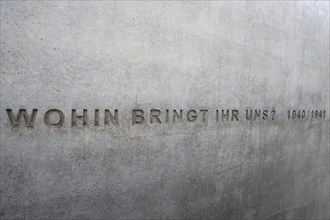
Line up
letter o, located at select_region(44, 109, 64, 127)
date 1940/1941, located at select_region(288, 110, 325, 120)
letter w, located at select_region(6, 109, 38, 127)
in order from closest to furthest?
letter w, located at select_region(6, 109, 38, 127) < letter o, located at select_region(44, 109, 64, 127) < date 1940/1941, located at select_region(288, 110, 325, 120)

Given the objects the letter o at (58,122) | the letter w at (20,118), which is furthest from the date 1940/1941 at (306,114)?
the letter w at (20,118)

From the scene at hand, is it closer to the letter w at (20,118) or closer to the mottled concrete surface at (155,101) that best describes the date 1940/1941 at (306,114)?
the mottled concrete surface at (155,101)

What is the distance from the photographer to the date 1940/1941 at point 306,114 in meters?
4.13

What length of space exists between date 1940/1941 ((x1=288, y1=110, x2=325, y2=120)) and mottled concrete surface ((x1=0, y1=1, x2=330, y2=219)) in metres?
0.09

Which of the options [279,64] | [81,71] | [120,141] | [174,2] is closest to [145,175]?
[120,141]

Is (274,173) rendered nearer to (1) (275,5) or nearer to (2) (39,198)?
(1) (275,5)

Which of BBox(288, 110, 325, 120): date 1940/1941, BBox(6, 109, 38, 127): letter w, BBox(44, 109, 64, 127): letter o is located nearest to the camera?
BBox(6, 109, 38, 127): letter w

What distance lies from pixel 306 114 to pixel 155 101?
2672 millimetres

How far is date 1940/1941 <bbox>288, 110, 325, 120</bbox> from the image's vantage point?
4129mm

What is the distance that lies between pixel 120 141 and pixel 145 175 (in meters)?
0.42

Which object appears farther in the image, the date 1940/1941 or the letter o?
the date 1940/1941

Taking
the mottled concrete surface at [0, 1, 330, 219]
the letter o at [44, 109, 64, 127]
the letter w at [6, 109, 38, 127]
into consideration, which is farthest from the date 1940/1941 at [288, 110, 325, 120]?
the letter w at [6, 109, 38, 127]

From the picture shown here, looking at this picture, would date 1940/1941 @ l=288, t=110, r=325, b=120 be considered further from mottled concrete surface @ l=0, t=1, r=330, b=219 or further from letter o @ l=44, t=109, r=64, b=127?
letter o @ l=44, t=109, r=64, b=127

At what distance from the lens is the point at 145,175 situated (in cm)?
Result: 277
